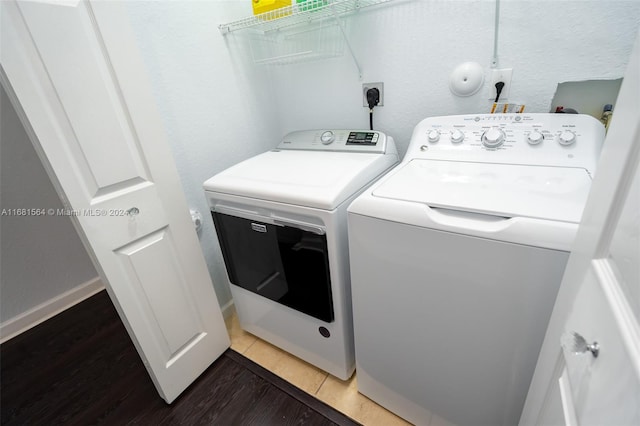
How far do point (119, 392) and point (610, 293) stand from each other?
1834 mm

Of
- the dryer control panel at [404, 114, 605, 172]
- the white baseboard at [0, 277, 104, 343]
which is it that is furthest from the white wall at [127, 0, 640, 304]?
the white baseboard at [0, 277, 104, 343]

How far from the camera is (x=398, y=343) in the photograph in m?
0.99

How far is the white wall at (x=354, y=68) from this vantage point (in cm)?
98

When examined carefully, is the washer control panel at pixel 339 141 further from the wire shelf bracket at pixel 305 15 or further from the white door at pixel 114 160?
the white door at pixel 114 160

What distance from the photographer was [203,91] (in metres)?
1.44

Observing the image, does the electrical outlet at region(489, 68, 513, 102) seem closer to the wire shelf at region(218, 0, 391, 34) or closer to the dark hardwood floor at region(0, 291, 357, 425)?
the wire shelf at region(218, 0, 391, 34)

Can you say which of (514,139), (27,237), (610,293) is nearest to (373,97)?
(514,139)

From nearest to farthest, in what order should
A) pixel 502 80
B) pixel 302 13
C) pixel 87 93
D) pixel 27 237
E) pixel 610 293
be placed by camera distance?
pixel 610 293
pixel 87 93
pixel 502 80
pixel 302 13
pixel 27 237

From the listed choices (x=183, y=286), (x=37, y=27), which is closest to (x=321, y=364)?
(x=183, y=286)

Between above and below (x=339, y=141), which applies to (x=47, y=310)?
below

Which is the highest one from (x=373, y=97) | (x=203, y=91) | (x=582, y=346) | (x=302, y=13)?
(x=302, y=13)

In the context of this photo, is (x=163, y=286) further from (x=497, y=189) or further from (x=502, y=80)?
(x=502, y=80)

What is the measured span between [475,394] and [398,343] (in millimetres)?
260

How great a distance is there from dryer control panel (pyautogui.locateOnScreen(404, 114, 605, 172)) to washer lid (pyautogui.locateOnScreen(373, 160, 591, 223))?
0.05 m
